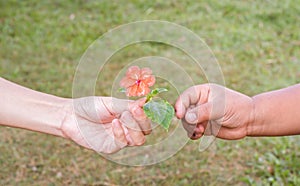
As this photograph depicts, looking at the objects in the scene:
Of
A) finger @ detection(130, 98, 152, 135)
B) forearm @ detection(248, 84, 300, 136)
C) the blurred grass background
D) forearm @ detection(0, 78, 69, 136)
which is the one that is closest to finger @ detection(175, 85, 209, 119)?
finger @ detection(130, 98, 152, 135)

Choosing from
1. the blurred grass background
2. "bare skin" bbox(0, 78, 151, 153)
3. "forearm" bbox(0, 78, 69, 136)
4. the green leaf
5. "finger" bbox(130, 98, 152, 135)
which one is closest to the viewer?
the green leaf

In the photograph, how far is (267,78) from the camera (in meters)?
3.67

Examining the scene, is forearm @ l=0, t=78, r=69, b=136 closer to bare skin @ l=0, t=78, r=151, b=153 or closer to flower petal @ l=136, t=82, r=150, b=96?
bare skin @ l=0, t=78, r=151, b=153

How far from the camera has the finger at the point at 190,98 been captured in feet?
5.57

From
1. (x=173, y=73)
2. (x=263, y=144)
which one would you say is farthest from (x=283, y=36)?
(x=173, y=73)

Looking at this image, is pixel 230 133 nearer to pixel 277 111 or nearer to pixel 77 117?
pixel 277 111

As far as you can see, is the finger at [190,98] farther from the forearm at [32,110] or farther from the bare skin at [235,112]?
A: the forearm at [32,110]

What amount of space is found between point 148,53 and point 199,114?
2199 millimetres

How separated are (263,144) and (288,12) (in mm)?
1922

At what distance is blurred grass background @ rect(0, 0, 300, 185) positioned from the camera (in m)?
2.69

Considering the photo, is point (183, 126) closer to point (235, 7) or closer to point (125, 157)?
point (125, 157)

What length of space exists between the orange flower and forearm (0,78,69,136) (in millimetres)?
379

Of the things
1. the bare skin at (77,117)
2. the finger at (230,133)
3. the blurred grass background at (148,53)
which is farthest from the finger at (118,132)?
the blurred grass background at (148,53)

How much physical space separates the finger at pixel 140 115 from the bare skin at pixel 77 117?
14 millimetres
